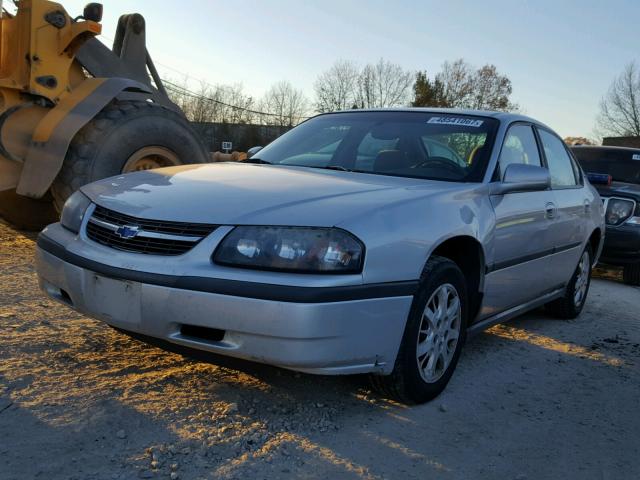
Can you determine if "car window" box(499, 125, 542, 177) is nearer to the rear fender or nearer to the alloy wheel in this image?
the alloy wheel

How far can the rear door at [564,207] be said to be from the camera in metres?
4.48

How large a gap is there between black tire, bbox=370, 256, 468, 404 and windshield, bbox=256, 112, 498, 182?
739 mm

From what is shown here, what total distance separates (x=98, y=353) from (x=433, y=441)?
1.85 m

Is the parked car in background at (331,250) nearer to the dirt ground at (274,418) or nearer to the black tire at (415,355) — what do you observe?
the black tire at (415,355)

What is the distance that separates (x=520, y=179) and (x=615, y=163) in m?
5.69

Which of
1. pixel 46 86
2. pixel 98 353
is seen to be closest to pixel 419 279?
pixel 98 353

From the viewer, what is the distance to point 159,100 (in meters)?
6.36

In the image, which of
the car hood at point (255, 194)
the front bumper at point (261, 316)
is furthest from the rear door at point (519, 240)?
the front bumper at point (261, 316)

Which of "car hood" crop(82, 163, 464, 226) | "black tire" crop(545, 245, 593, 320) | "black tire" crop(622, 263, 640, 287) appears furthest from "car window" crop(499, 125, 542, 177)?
"black tire" crop(622, 263, 640, 287)

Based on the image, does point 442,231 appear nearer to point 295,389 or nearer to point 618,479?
point 295,389

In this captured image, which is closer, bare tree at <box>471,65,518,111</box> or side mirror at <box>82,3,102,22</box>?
side mirror at <box>82,3,102,22</box>

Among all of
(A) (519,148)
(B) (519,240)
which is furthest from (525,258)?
(A) (519,148)

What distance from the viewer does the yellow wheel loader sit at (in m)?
5.05

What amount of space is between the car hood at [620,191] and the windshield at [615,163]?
2.30 feet
